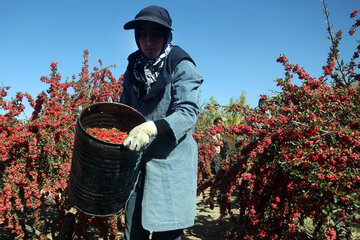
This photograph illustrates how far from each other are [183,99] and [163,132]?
0.25m

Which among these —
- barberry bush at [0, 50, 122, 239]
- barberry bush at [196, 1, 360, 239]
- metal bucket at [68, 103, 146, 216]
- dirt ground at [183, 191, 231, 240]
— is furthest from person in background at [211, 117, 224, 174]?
metal bucket at [68, 103, 146, 216]

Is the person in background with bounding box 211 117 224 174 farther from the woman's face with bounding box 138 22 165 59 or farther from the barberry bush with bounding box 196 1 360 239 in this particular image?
the woman's face with bounding box 138 22 165 59

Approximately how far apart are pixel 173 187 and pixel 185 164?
0.51 ft

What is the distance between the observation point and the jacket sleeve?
1467 mm

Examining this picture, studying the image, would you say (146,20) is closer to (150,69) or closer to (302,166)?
(150,69)

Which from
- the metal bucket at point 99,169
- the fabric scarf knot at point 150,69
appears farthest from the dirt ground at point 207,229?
the fabric scarf knot at point 150,69

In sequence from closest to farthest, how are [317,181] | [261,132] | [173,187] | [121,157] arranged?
[121,157], [173,187], [317,181], [261,132]

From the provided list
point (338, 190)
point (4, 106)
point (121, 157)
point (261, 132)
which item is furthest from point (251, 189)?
point (4, 106)

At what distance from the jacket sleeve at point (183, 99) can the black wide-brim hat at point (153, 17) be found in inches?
11.0

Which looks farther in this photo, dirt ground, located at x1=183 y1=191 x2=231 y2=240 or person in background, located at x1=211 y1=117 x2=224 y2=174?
person in background, located at x1=211 y1=117 x2=224 y2=174

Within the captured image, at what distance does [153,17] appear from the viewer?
1614 mm

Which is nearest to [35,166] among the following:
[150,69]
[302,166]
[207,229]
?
[150,69]

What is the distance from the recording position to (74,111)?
3828mm

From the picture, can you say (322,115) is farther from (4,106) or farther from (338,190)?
(4,106)
